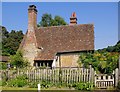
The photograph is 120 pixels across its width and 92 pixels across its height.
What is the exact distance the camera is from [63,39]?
38.9 metres

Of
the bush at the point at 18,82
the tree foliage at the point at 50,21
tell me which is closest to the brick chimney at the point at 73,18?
the bush at the point at 18,82

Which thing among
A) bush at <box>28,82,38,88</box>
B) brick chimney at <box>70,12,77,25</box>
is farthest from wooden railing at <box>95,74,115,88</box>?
brick chimney at <box>70,12,77,25</box>

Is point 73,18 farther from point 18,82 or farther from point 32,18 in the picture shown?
point 18,82

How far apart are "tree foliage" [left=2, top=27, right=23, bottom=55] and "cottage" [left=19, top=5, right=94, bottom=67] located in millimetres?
31283

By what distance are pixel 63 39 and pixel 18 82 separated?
17213mm

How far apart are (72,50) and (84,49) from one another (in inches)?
74.5

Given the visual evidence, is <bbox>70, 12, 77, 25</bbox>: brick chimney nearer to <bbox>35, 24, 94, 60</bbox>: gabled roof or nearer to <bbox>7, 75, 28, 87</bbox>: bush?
<bbox>35, 24, 94, 60</bbox>: gabled roof

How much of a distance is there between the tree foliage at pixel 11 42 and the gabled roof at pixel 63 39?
31.5 metres

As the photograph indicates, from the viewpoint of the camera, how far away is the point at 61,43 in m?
38.4

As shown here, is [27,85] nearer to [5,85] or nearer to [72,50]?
[5,85]

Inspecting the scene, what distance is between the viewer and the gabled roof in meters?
36.7

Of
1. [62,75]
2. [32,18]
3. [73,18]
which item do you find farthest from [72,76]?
[73,18]

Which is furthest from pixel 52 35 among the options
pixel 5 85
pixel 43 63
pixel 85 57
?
pixel 5 85

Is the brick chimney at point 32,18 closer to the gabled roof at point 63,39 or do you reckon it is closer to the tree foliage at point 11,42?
the gabled roof at point 63,39
